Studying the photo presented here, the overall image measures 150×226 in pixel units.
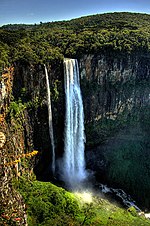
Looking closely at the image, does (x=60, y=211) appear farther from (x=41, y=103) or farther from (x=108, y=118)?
(x=108, y=118)

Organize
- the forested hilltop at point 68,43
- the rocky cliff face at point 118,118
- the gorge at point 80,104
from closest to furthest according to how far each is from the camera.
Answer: the gorge at point 80,104 → the forested hilltop at point 68,43 → the rocky cliff face at point 118,118

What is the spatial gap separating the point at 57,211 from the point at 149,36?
22.0 meters

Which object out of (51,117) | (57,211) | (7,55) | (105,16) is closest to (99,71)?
(51,117)

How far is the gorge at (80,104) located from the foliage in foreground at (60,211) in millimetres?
1299

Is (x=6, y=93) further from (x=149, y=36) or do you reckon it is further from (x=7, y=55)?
(x=149, y=36)

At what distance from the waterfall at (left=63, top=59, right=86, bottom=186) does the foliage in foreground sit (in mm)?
6251

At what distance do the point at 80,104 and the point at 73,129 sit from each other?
2551mm

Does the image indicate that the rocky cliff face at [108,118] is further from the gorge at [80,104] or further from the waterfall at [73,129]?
the waterfall at [73,129]

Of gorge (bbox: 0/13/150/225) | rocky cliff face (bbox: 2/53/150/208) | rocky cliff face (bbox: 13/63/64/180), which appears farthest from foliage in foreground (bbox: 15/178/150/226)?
rocky cliff face (bbox: 13/63/64/180)

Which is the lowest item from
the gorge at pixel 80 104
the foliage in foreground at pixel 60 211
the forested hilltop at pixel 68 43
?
the foliage in foreground at pixel 60 211

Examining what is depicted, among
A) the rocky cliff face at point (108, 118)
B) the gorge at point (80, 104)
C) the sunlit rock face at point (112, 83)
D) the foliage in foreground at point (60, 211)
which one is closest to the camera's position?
the foliage in foreground at point (60, 211)

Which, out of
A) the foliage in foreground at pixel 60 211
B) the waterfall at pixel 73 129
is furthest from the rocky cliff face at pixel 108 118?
the foliage in foreground at pixel 60 211

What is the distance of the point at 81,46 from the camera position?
30453mm

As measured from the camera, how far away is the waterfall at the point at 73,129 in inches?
1136
